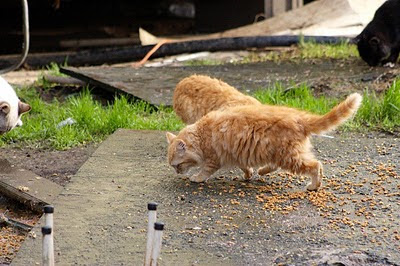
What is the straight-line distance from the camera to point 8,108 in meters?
6.16

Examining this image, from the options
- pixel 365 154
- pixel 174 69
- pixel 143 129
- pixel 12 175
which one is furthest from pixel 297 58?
pixel 12 175

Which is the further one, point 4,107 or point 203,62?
point 203,62

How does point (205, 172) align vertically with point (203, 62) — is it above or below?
above

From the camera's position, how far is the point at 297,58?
988cm

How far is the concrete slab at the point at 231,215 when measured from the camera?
392 centimetres

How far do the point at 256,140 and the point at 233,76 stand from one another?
4004mm

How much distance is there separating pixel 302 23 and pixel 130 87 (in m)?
4.03

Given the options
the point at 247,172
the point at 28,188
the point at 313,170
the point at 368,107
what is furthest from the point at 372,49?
the point at 28,188

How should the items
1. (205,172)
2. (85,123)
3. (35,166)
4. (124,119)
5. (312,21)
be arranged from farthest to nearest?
(312,21)
(85,123)
(124,119)
(35,166)
(205,172)

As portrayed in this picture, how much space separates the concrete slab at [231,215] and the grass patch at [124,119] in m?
1.06

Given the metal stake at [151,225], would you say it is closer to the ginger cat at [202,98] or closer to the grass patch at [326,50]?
the ginger cat at [202,98]

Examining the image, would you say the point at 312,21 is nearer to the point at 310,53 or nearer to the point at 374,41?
the point at 310,53

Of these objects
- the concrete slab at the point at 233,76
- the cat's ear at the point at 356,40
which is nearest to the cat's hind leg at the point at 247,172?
the concrete slab at the point at 233,76

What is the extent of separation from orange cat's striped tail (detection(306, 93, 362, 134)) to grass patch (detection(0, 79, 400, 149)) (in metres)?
2.10
